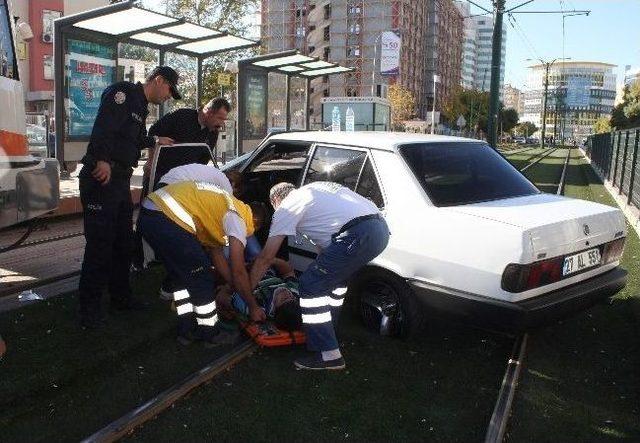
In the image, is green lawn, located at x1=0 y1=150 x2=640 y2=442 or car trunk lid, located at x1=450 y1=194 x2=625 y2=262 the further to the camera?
car trunk lid, located at x1=450 y1=194 x2=625 y2=262

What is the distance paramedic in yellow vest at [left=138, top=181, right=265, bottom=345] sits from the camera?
4.22m

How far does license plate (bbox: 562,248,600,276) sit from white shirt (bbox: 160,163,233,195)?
2474mm

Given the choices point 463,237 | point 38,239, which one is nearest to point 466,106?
point 38,239

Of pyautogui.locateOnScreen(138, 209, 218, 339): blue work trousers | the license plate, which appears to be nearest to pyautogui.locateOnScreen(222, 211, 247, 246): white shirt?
pyautogui.locateOnScreen(138, 209, 218, 339): blue work trousers

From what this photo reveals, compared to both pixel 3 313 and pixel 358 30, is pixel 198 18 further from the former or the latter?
pixel 358 30

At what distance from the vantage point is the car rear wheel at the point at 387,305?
4492mm

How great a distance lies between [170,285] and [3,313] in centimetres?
138

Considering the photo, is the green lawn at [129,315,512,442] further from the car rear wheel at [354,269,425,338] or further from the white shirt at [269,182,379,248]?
the white shirt at [269,182,379,248]

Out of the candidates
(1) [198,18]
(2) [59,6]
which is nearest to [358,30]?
(2) [59,6]

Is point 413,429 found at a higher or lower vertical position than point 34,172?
lower

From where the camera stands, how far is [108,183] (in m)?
4.82

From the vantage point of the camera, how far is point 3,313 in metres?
5.17

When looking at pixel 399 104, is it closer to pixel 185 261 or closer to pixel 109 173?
pixel 109 173

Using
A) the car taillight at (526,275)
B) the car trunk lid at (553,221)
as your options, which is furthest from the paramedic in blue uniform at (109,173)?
the car taillight at (526,275)
